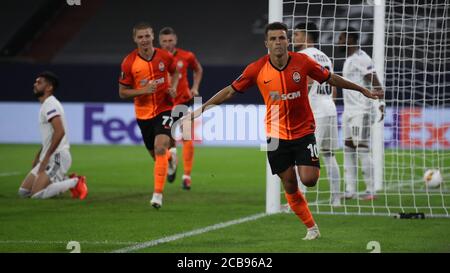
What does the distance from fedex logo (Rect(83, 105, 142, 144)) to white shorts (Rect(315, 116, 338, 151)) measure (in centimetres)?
1310

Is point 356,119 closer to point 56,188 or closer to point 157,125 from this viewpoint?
point 157,125

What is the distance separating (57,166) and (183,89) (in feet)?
8.22

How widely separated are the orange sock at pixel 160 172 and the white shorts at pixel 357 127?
2.61 m

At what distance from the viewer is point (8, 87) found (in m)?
25.0

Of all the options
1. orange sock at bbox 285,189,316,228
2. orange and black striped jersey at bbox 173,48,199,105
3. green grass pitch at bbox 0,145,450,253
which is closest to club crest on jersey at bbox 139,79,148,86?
green grass pitch at bbox 0,145,450,253

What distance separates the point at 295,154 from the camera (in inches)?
320

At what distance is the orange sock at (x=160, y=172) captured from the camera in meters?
10.4

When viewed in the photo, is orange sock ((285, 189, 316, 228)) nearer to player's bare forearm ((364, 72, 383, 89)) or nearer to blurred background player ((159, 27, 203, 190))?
player's bare forearm ((364, 72, 383, 89))

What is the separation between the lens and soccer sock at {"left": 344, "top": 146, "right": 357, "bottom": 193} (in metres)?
11.7

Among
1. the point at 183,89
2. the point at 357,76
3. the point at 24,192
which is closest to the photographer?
the point at 357,76

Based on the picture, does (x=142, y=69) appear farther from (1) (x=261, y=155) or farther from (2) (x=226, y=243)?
(1) (x=261, y=155)
